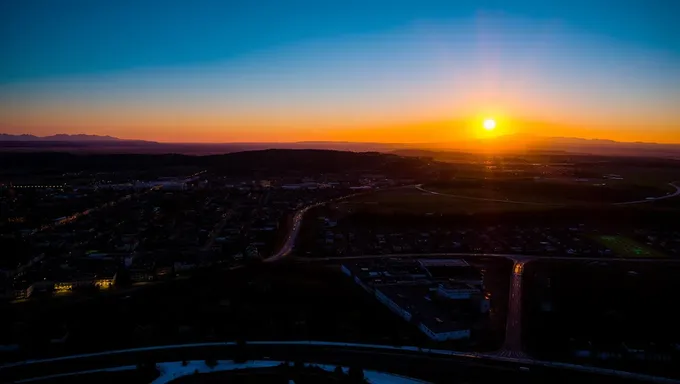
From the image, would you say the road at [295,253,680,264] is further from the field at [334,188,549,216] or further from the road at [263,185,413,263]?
the field at [334,188,549,216]

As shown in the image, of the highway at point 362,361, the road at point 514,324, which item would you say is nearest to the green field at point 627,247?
the road at point 514,324

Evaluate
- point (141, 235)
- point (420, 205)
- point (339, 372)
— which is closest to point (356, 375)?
point (339, 372)

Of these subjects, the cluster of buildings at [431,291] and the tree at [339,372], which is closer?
the tree at [339,372]

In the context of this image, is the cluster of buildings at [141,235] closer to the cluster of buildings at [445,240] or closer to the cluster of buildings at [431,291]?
the cluster of buildings at [445,240]

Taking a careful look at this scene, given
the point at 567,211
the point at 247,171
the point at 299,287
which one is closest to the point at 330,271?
the point at 299,287

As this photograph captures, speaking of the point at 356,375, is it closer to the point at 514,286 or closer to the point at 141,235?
the point at 514,286

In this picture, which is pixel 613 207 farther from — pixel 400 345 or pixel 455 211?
pixel 400 345
